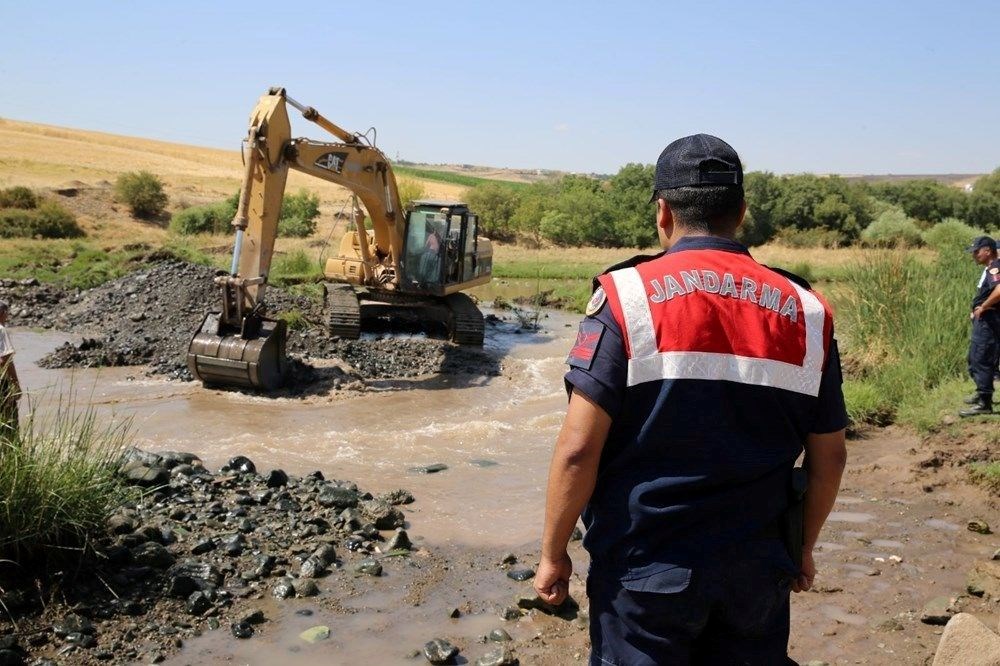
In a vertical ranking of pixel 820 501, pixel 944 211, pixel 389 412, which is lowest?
pixel 389 412

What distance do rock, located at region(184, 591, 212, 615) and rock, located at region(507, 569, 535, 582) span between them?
199cm

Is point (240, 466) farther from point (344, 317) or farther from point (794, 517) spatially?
point (344, 317)

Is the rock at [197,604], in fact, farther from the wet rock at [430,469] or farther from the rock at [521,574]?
the wet rock at [430,469]

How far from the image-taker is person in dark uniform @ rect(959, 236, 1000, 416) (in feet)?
31.0

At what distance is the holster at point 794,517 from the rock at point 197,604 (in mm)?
4000

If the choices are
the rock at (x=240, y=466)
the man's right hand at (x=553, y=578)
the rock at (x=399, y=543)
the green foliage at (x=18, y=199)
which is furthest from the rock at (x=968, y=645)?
the green foliage at (x=18, y=199)

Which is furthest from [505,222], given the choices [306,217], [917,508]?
[917,508]

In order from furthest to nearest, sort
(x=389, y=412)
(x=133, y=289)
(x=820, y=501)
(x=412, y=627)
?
(x=133, y=289), (x=389, y=412), (x=412, y=627), (x=820, y=501)

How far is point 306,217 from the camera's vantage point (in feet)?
155

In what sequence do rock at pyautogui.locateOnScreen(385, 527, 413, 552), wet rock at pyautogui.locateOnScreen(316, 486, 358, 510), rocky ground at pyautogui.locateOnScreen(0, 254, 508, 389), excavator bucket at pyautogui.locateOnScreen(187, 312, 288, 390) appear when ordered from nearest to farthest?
rock at pyautogui.locateOnScreen(385, 527, 413, 552), wet rock at pyautogui.locateOnScreen(316, 486, 358, 510), excavator bucket at pyautogui.locateOnScreen(187, 312, 288, 390), rocky ground at pyautogui.locateOnScreen(0, 254, 508, 389)

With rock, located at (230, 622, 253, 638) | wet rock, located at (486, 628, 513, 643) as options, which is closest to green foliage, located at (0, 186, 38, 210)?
rock, located at (230, 622, 253, 638)

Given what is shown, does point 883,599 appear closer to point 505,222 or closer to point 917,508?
point 917,508

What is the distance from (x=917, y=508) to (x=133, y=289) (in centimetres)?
1568

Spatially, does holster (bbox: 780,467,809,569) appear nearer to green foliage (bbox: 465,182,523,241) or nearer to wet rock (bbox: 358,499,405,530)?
wet rock (bbox: 358,499,405,530)
